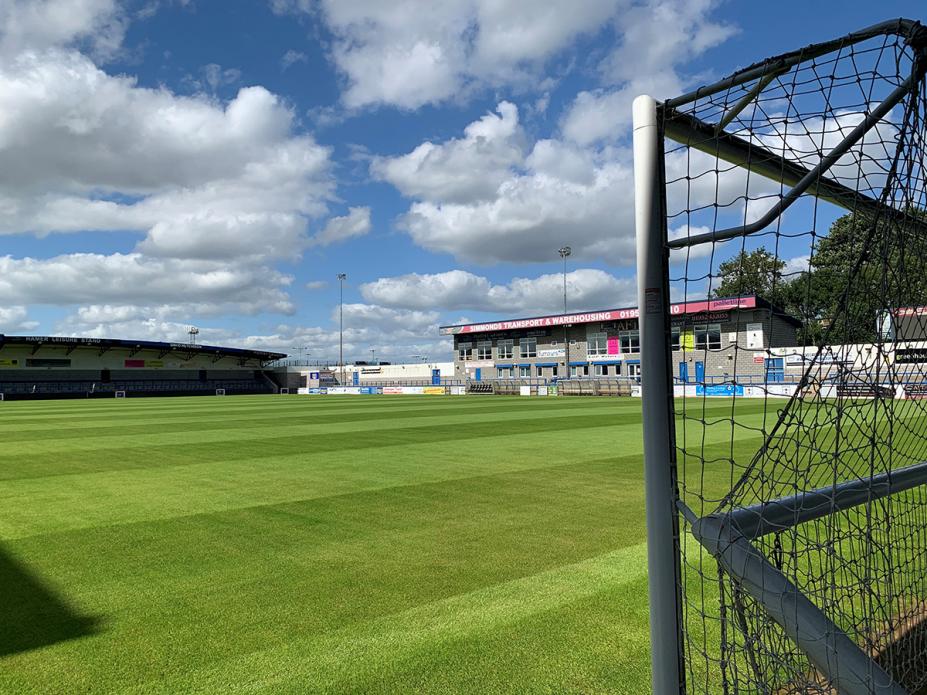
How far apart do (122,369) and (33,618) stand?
7234cm

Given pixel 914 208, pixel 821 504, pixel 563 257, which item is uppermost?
pixel 563 257

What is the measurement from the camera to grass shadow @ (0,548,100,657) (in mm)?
3898

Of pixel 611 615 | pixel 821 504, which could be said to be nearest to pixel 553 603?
pixel 611 615

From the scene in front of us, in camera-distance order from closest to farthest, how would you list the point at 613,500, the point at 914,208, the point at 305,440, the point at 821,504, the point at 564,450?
the point at 821,504, the point at 914,208, the point at 613,500, the point at 564,450, the point at 305,440

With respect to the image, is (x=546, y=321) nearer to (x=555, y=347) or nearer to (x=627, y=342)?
(x=555, y=347)

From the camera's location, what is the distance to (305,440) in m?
15.4

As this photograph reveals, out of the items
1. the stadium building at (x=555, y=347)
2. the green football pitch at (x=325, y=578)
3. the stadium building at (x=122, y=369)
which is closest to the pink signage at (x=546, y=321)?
the stadium building at (x=555, y=347)

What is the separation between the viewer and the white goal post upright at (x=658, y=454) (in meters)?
2.61

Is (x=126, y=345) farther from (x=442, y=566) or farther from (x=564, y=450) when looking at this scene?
(x=442, y=566)

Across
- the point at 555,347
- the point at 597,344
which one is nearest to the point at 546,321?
the point at 555,347

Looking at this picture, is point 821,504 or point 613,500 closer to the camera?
point 821,504

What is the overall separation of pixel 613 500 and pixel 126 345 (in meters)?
68.3

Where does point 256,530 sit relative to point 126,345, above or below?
below

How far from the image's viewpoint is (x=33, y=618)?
4258mm
